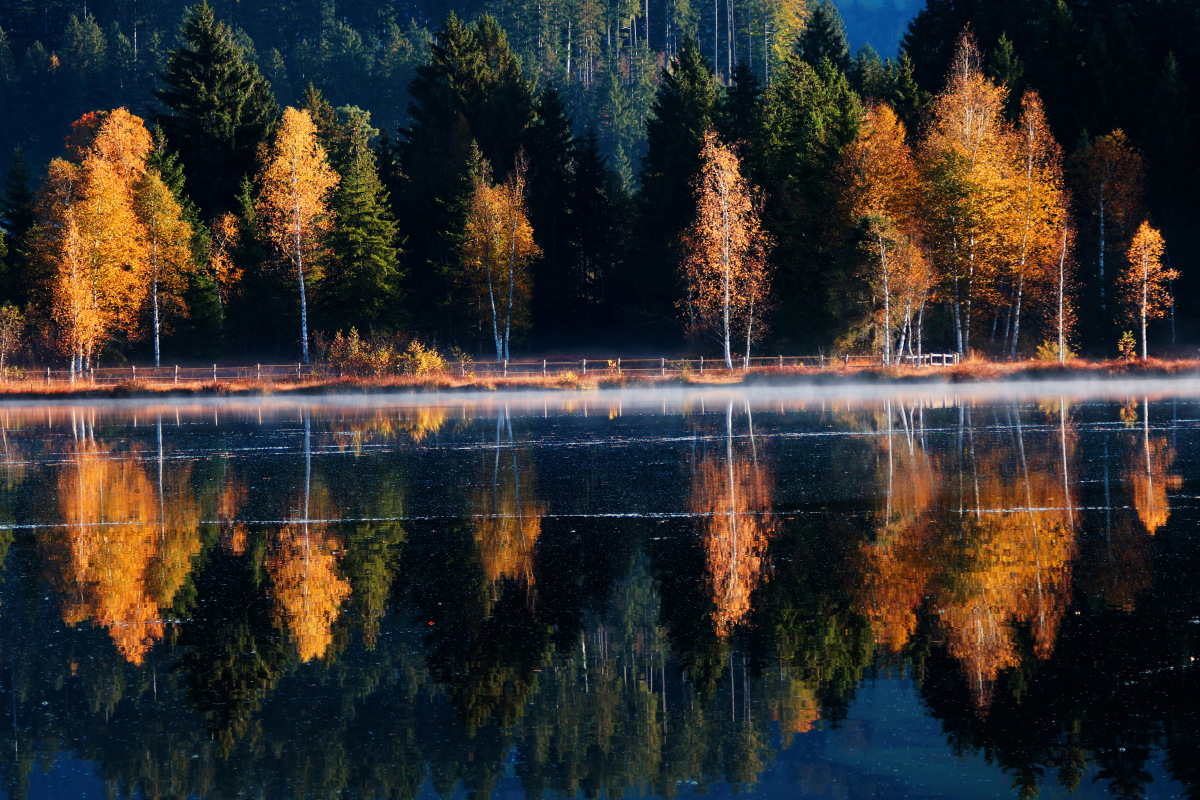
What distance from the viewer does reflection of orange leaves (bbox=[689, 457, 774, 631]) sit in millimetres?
11836

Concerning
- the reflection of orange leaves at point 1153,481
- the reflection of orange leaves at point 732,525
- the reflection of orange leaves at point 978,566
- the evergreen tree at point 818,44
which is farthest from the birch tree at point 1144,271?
the reflection of orange leaves at point 978,566

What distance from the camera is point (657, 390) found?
55094 millimetres

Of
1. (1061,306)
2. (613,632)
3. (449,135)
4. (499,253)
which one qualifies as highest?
(449,135)

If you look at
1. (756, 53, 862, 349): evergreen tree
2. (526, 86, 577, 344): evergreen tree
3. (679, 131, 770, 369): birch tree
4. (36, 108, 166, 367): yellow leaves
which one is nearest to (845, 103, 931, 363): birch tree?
(756, 53, 862, 349): evergreen tree

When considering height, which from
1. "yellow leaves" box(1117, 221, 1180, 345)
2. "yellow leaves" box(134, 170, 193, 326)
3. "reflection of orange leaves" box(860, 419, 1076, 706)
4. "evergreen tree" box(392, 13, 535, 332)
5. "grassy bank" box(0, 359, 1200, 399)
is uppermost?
"evergreen tree" box(392, 13, 535, 332)

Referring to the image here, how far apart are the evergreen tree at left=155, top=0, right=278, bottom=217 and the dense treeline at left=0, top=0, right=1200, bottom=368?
177 millimetres

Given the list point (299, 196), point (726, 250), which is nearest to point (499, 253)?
point (299, 196)

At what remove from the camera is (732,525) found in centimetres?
1587

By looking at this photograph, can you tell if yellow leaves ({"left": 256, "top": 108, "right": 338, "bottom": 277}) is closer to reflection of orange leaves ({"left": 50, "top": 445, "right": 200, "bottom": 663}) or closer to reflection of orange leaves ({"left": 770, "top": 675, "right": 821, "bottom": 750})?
reflection of orange leaves ({"left": 50, "top": 445, "right": 200, "bottom": 663})

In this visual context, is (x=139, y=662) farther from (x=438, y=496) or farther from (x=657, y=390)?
(x=657, y=390)

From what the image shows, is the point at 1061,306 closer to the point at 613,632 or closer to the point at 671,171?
the point at 671,171

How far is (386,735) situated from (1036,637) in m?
5.34

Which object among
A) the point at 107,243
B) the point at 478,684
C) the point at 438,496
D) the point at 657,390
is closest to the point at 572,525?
the point at 438,496

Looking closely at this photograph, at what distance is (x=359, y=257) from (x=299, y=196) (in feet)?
17.8
